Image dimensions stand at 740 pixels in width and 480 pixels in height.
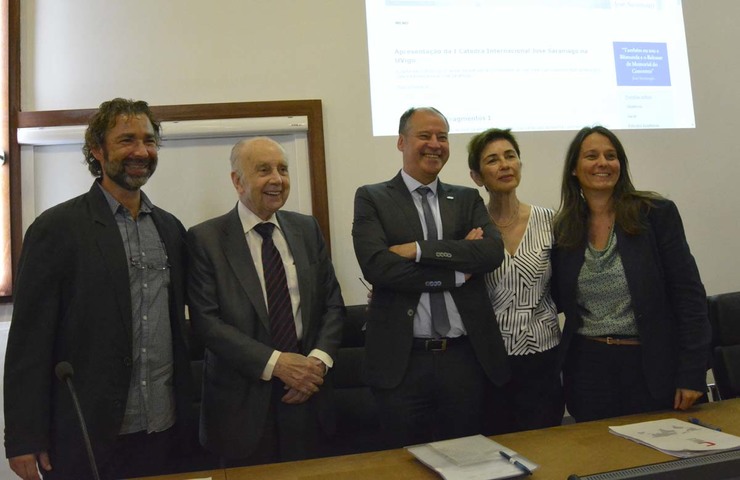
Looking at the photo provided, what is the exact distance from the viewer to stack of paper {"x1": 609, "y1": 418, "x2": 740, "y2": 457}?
126 centimetres

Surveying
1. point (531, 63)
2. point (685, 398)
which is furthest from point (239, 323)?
point (531, 63)

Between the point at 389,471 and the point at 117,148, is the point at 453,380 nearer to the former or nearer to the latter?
the point at 389,471

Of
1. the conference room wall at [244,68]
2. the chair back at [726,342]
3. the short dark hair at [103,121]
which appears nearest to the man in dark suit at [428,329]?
the short dark hair at [103,121]

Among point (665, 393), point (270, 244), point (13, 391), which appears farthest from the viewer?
point (270, 244)

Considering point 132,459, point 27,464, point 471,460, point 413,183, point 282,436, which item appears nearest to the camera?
point 471,460

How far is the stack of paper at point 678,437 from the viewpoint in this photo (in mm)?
1256

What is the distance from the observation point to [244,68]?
10.1ft

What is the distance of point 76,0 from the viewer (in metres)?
3.02

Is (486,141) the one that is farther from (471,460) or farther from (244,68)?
(244,68)

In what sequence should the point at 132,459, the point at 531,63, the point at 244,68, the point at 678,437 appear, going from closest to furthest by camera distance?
1. the point at 678,437
2. the point at 132,459
3. the point at 244,68
4. the point at 531,63

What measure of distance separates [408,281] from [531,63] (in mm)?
2176

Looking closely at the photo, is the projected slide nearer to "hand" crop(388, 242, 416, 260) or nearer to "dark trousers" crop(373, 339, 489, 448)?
"hand" crop(388, 242, 416, 260)

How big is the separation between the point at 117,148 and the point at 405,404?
52.4 inches

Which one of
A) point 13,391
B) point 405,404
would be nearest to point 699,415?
point 405,404
